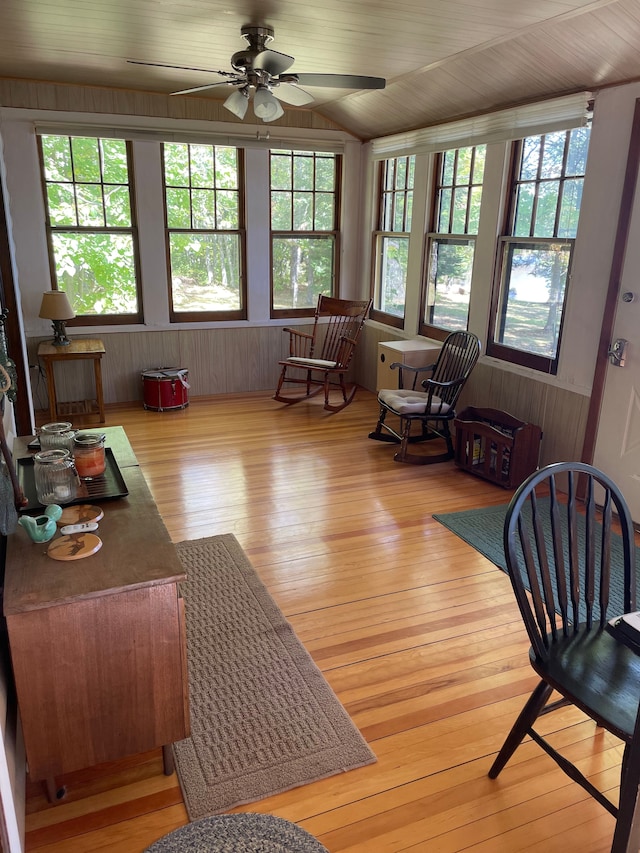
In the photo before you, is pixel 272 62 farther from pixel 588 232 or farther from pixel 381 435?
pixel 381 435

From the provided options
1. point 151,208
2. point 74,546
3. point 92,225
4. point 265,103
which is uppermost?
point 265,103

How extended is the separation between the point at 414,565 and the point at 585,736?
1212mm

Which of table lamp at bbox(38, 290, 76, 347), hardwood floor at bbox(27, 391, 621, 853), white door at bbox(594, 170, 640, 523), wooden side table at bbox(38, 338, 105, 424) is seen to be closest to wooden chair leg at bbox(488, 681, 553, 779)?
hardwood floor at bbox(27, 391, 621, 853)

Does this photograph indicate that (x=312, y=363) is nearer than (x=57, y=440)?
No

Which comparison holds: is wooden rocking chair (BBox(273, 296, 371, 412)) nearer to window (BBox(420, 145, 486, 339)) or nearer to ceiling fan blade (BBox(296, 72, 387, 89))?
window (BBox(420, 145, 486, 339))

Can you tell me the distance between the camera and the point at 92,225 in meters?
5.50

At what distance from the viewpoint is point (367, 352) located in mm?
6539

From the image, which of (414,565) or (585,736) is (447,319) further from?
(585,736)

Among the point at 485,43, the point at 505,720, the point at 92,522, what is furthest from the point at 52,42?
the point at 505,720

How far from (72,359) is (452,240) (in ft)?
10.7

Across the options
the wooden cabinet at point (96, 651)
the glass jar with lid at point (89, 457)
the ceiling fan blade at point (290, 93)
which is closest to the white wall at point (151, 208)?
the ceiling fan blade at point (290, 93)

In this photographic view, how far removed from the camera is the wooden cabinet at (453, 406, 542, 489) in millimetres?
4062

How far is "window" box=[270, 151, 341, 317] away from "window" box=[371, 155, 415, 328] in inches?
19.2

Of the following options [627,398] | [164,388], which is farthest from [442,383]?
[164,388]
